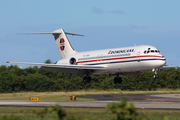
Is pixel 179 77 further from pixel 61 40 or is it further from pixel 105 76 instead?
pixel 61 40

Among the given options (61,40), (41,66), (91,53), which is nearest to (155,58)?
(91,53)

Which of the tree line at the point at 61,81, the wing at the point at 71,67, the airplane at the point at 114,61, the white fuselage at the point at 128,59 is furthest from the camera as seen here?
the tree line at the point at 61,81

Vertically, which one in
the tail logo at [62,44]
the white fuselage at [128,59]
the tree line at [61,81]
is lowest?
the tree line at [61,81]

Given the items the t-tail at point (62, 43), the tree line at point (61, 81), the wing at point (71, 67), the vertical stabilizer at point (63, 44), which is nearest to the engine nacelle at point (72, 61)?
the wing at point (71, 67)

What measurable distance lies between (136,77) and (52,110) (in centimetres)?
6503

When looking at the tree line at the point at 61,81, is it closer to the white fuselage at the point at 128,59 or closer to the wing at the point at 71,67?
the wing at the point at 71,67

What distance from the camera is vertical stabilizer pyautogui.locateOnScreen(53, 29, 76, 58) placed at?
51.9 metres

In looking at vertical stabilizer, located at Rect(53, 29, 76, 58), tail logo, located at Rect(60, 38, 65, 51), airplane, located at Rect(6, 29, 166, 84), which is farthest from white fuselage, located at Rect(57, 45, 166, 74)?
tail logo, located at Rect(60, 38, 65, 51)

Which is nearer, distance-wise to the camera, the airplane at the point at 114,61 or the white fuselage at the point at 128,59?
the white fuselage at the point at 128,59

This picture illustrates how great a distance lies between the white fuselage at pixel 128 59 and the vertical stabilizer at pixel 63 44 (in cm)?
856

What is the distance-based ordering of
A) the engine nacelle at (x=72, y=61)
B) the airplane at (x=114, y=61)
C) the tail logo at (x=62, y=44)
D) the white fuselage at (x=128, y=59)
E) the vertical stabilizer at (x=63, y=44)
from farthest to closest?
the tail logo at (x=62, y=44)
the vertical stabilizer at (x=63, y=44)
the engine nacelle at (x=72, y=61)
the airplane at (x=114, y=61)
the white fuselage at (x=128, y=59)

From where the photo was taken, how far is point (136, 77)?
69438mm

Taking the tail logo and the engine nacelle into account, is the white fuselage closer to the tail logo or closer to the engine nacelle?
the engine nacelle

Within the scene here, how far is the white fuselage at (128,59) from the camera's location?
37969 mm
